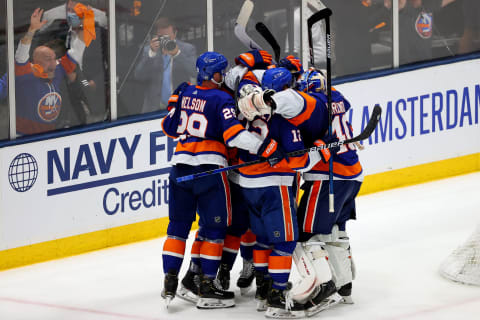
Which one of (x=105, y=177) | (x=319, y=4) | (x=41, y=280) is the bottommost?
(x=41, y=280)

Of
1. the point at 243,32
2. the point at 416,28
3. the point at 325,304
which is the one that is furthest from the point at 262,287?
the point at 416,28

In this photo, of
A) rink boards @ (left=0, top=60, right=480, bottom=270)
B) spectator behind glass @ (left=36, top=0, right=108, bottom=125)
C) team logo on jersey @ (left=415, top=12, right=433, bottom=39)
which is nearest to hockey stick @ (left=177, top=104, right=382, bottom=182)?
rink boards @ (left=0, top=60, right=480, bottom=270)

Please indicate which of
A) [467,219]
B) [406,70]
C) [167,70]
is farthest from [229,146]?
[406,70]

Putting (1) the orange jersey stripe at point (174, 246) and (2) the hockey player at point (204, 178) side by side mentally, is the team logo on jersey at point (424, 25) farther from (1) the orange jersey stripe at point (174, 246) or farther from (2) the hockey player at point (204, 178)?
(1) the orange jersey stripe at point (174, 246)

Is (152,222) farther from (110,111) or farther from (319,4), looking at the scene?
(319,4)

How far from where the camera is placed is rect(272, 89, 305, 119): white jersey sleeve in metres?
5.21

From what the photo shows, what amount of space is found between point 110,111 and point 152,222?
2.70ft

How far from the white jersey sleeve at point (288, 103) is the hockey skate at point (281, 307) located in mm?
934

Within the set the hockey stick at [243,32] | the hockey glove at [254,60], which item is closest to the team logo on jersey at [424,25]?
the hockey stick at [243,32]

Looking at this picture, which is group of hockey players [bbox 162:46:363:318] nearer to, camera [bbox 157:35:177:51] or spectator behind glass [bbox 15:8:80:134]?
spectator behind glass [bbox 15:8:80:134]

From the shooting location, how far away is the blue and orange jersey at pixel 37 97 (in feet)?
22.3

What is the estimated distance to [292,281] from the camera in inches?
241

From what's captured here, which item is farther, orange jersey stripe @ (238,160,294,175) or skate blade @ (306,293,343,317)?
skate blade @ (306,293,343,317)

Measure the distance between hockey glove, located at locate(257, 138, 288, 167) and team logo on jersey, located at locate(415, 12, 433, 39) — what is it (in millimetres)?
3718
